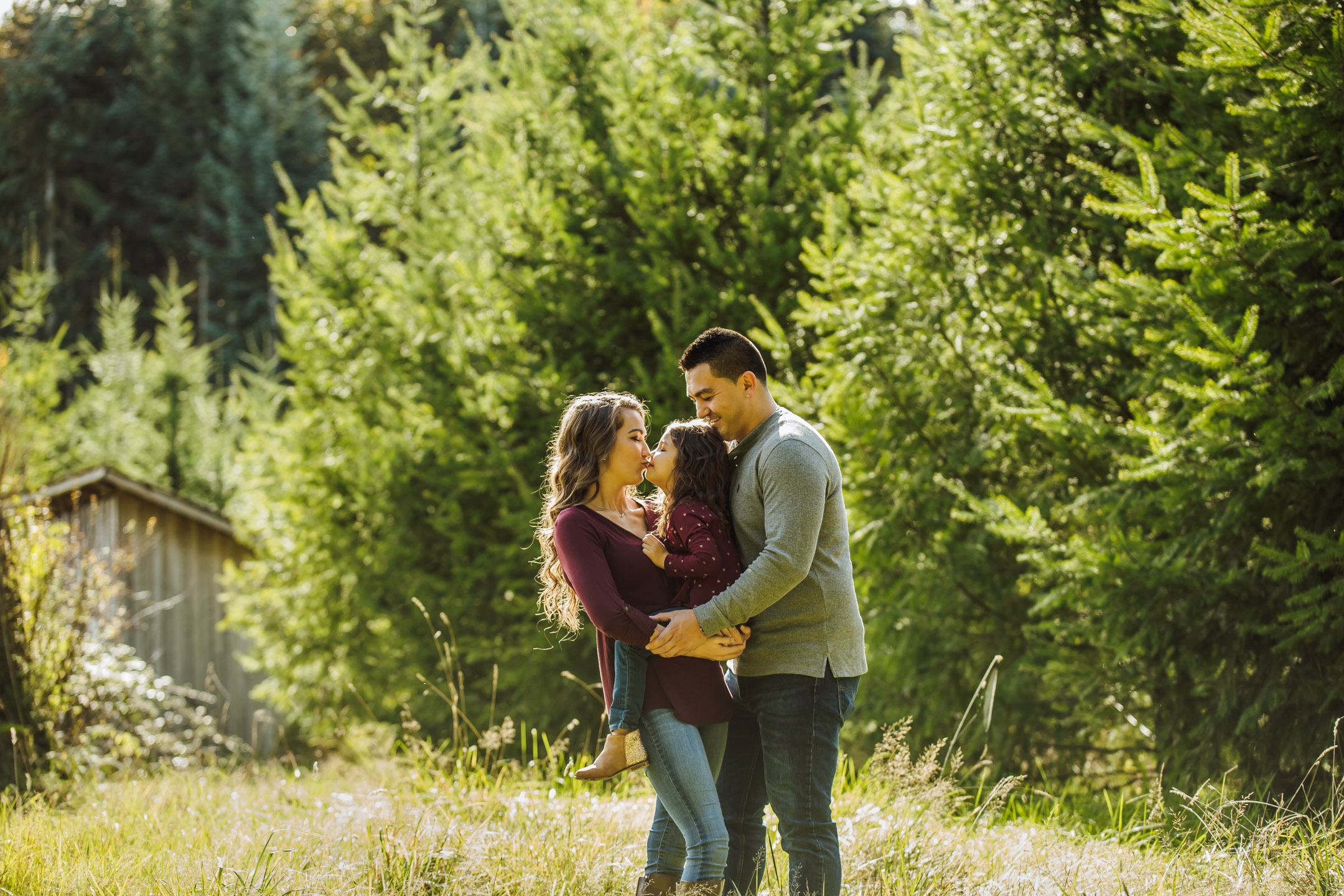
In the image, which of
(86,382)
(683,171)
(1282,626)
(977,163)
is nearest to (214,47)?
(86,382)

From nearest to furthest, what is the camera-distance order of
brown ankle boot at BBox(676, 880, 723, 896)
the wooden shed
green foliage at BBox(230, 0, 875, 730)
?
1. brown ankle boot at BBox(676, 880, 723, 896)
2. green foliage at BBox(230, 0, 875, 730)
3. the wooden shed

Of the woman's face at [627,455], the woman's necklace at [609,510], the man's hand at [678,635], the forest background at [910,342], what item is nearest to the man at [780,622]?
the man's hand at [678,635]

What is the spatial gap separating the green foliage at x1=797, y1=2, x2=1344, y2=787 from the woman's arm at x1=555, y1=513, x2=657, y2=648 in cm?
270

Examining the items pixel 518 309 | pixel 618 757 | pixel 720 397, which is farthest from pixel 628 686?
pixel 518 309

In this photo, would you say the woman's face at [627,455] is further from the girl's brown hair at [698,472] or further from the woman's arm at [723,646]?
the woman's arm at [723,646]

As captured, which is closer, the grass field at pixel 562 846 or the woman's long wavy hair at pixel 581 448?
the woman's long wavy hair at pixel 581 448

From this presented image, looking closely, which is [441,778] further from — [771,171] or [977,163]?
[771,171]

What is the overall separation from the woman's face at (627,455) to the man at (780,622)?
243mm

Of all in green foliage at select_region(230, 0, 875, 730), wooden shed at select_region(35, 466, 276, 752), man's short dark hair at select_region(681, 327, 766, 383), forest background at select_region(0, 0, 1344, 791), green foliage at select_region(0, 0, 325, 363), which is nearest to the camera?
man's short dark hair at select_region(681, 327, 766, 383)

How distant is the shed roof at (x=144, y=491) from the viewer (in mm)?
14055

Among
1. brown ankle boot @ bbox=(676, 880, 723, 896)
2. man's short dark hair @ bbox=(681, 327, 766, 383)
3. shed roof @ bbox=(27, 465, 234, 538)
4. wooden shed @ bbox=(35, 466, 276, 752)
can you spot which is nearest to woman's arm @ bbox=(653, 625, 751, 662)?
brown ankle boot @ bbox=(676, 880, 723, 896)

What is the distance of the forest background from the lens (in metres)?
4.75

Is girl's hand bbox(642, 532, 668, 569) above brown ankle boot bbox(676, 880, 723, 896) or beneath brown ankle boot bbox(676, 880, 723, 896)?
above

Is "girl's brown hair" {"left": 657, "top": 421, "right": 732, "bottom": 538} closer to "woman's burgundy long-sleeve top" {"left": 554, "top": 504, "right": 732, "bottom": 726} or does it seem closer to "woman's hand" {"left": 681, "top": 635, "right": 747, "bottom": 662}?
"woman's burgundy long-sleeve top" {"left": 554, "top": 504, "right": 732, "bottom": 726}
